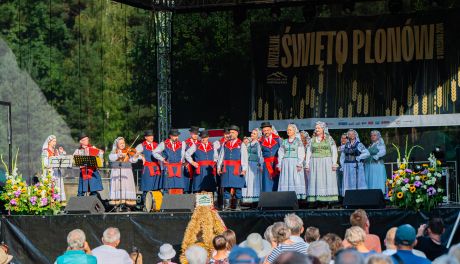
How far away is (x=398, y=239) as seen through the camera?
7.31 metres

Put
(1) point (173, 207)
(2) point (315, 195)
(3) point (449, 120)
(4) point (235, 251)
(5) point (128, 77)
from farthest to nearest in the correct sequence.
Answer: (5) point (128, 77), (3) point (449, 120), (2) point (315, 195), (1) point (173, 207), (4) point (235, 251)

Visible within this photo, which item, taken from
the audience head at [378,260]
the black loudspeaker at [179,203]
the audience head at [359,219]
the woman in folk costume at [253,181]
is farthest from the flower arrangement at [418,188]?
the audience head at [378,260]

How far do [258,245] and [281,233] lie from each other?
0.49 meters

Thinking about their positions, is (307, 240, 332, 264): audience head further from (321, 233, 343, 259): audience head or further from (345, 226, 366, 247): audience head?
(345, 226, 366, 247): audience head

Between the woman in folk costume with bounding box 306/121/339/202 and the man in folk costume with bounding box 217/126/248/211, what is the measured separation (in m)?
1.12

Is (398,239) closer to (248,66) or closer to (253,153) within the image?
(253,153)

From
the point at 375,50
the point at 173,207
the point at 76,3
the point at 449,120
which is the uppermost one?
the point at 76,3

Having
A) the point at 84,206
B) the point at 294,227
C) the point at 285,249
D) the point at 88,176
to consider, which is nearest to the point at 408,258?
the point at 285,249

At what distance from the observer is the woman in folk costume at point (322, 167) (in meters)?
15.1

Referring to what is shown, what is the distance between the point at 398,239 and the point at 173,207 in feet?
23.6

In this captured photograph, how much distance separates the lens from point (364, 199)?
1334cm

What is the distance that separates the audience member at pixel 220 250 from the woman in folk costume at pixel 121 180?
7.08 m

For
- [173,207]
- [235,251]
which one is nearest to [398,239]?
[235,251]

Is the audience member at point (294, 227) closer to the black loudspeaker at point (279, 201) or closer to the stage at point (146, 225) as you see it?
the stage at point (146, 225)
